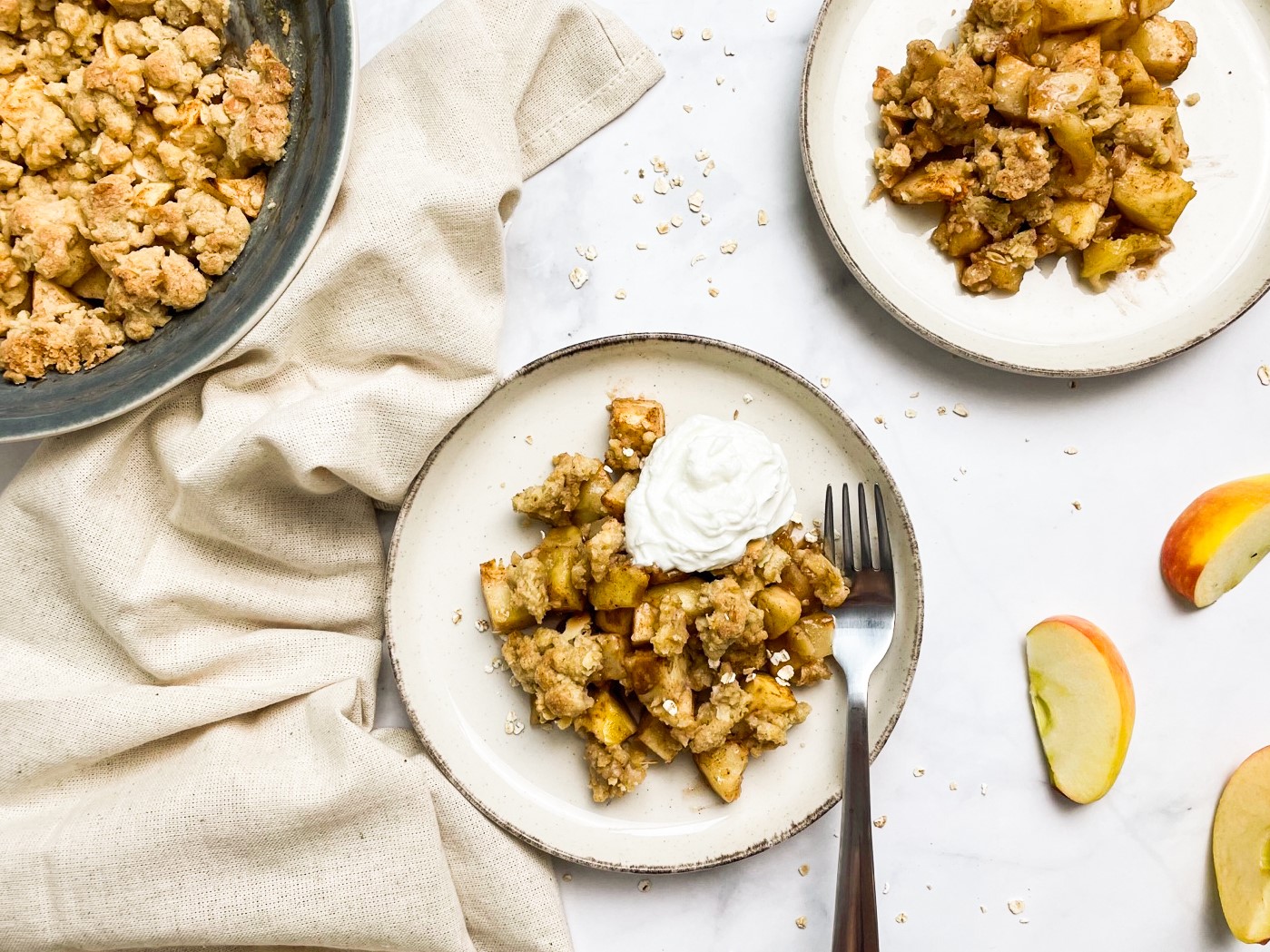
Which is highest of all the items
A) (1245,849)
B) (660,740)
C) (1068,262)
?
(1068,262)

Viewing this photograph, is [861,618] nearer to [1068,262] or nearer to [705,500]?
[705,500]

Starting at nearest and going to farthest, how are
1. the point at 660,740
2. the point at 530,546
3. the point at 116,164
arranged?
the point at 116,164
the point at 660,740
the point at 530,546

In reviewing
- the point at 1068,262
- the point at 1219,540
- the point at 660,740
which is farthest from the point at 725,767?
the point at 1068,262

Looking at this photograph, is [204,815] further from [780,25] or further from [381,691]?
[780,25]

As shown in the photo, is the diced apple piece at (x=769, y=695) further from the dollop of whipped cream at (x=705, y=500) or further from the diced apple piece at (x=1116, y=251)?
the diced apple piece at (x=1116, y=251)

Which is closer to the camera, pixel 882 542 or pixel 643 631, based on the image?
pixel 643 631

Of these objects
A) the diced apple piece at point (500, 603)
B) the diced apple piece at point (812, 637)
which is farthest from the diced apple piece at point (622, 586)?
the diced apple piece at point (812, 637)
